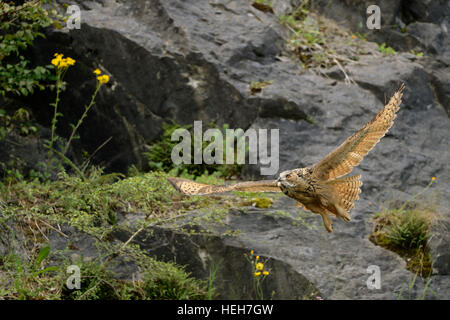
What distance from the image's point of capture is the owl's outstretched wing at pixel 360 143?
363 cm

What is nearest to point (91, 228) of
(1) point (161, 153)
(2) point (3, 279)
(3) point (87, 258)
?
(3) point (87, 258)

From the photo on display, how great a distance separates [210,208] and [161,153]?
5.16ft

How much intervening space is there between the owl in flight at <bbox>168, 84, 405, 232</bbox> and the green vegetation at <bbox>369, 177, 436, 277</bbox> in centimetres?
177

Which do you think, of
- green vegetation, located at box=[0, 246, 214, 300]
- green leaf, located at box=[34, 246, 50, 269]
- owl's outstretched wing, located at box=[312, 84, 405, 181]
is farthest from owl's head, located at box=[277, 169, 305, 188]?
green leaf, located at box=[34, 246, 50, 269]

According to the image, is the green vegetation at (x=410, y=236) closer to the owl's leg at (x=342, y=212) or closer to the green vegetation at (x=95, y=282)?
the green vegetation at (x=95, y=282)

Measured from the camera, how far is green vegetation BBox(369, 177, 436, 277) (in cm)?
551

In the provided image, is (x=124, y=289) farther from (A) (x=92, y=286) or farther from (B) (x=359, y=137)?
(B) (x=359, y=137)

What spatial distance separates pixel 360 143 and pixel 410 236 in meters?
2.33

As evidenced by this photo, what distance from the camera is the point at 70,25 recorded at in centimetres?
730

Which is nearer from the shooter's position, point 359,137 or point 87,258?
point 359,137
